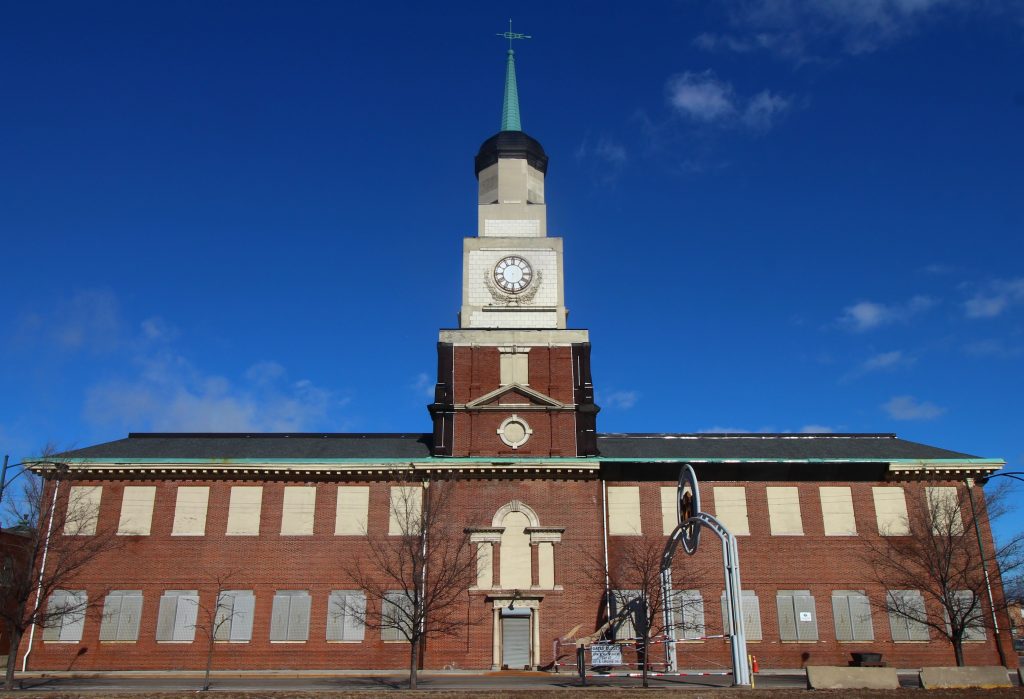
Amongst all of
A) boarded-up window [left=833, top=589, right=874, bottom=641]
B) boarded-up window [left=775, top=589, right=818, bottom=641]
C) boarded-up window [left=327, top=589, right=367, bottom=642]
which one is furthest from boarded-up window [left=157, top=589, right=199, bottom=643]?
boarded-up window [left=833, top=589, right=874, bottom=641]

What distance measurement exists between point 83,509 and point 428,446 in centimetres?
1571

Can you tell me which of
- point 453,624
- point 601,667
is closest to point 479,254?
point 453,624

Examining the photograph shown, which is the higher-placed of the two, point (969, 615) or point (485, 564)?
point (485, 564)

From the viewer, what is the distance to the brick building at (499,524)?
1427 inches

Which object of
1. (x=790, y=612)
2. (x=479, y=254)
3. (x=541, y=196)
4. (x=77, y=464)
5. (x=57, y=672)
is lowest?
(x=57, y=672)

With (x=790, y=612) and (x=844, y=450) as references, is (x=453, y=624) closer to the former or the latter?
(x=790, y=612)

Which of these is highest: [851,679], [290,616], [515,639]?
[290,616]

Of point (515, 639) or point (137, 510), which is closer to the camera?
point (515, 639)

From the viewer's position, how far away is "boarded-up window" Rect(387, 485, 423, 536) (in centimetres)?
3753

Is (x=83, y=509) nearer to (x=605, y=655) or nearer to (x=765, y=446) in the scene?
(x=605, y=655)

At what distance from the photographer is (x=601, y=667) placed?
108ft

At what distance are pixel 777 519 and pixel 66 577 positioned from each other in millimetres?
31183

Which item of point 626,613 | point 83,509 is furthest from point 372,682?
point 83,509

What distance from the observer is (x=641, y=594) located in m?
35.4
